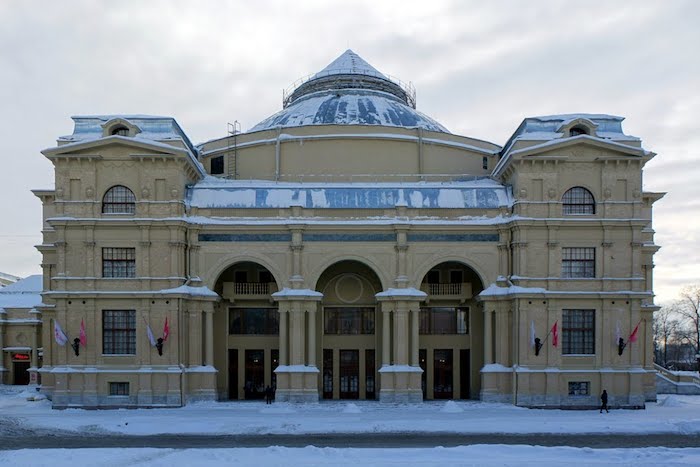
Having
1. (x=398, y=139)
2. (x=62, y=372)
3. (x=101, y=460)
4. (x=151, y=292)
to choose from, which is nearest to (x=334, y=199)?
(x=398, y=139)

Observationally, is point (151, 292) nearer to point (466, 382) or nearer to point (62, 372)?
point (62, 372)

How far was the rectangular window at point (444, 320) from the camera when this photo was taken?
4350 centimetres

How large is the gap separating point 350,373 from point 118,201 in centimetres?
1771

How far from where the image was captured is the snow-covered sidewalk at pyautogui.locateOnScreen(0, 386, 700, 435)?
30.3 m

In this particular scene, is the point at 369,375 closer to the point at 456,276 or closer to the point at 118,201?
the point at 456,276

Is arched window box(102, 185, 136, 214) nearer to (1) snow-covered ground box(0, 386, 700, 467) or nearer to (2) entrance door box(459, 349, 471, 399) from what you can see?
(1) snow-covered ground box(0, 386, 700, 467)

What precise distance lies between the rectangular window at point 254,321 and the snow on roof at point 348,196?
7.29m

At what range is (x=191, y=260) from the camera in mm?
39594

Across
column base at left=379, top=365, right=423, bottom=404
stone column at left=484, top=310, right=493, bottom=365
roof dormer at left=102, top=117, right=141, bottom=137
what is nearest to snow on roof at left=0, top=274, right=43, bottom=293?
roof dormer at left=102, top=117, right=141, bottom=137

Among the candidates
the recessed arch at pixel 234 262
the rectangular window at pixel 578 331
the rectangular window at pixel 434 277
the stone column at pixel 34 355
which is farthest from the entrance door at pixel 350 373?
the stone column at pixel 34 355

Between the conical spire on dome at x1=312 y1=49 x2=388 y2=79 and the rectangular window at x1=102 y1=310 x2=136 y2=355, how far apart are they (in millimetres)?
27963

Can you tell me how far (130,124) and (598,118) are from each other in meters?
27.9

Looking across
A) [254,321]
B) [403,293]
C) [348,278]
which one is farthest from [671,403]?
[254,321]

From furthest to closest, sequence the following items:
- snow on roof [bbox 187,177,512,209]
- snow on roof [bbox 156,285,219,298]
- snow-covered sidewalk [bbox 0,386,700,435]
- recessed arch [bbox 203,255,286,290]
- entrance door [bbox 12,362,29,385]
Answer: entrance door [bbox 12,362,29,385], snow on roof [bbox 187,177,512,209], recessed arch [bbox 203,255,286,290], snow on roof [bbox 156,285,219,298], snow-covered sidewalk [bbox 0,386,700,435]
